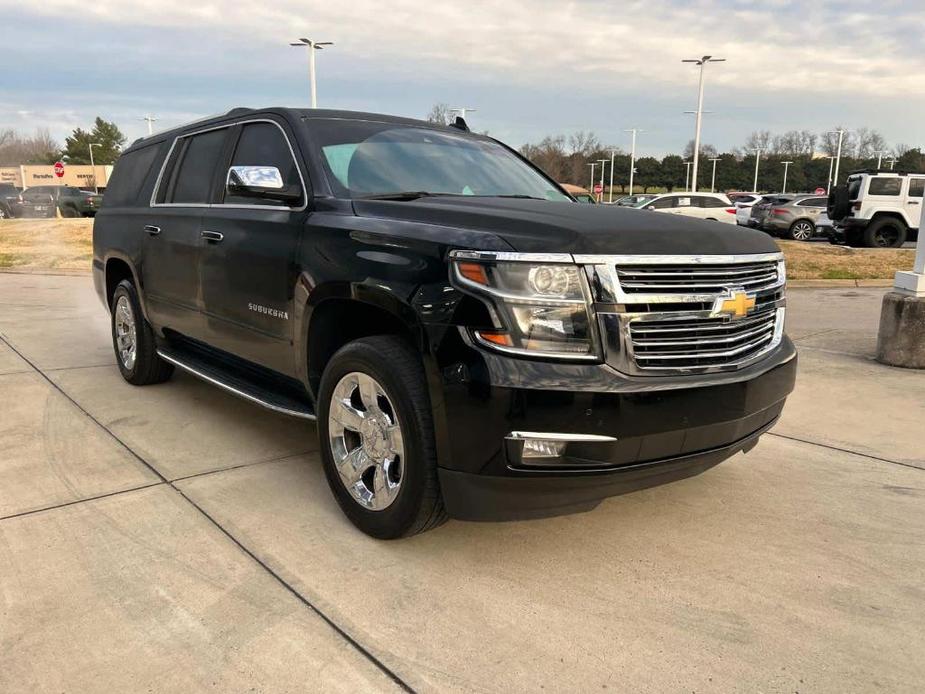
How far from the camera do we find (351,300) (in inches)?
126

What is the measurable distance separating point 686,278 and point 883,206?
62.0 ft

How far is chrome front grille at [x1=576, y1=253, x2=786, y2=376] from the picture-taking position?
2.60 metres

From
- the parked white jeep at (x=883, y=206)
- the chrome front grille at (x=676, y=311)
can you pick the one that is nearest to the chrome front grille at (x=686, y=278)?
the chrome front grille at (x=676, y=311)

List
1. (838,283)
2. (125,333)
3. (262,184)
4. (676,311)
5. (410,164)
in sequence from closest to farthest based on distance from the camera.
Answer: (676,311), (262,184), (410,164), (125,333), (838,283)

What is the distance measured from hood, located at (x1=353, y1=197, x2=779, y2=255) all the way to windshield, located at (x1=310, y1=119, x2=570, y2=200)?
31 cm

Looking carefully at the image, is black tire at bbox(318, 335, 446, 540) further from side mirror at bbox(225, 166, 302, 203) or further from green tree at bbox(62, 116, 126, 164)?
green tree at bbox(62, 116, 126, 164)

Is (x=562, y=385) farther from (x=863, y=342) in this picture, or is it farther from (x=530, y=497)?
(x=863, y=342)

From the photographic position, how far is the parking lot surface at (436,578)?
235cm

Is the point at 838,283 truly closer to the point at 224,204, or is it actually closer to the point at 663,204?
the point at 224,204

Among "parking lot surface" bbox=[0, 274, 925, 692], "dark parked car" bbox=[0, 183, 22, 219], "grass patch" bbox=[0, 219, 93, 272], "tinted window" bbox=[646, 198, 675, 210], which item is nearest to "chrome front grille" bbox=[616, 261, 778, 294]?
"parking lot surface" bbox=[0, 274, 925, 692]

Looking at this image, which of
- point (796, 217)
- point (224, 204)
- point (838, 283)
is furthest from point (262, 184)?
point (796, 217)

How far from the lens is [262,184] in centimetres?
347

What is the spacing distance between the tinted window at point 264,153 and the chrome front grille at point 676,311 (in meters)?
1.73

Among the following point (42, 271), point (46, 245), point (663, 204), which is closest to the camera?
point (42, 271)
